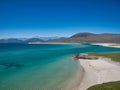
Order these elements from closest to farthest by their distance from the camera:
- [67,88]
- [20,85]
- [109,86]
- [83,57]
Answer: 1. [109,86]
2. [67,88]
3. [20,85]
4. [83,57]

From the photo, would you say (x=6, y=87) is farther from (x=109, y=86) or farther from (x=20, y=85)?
(x=109, y=86)

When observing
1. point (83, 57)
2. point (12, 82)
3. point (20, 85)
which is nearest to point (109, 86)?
point (20, 85)

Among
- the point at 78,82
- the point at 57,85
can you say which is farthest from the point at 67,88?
the point at 78,82

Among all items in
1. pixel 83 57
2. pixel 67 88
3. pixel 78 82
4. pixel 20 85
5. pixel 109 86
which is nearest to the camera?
pixel 109 86

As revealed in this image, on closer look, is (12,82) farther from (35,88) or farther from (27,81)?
(35,88)

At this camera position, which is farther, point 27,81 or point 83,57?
point 83,57

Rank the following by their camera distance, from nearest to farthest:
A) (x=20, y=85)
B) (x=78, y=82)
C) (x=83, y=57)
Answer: (x=20, y=85), (x=78, y=82), (x=83, y=57)

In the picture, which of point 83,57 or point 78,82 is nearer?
point 78,82

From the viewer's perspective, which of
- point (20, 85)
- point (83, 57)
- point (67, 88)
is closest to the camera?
point (67, 88)
